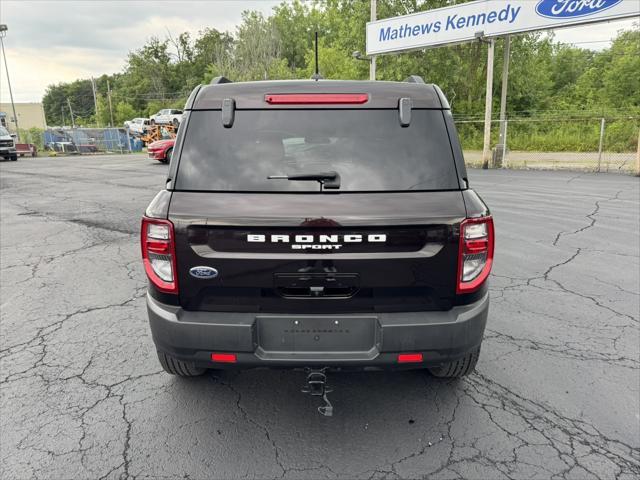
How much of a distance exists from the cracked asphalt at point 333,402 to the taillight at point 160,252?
94 centimetres

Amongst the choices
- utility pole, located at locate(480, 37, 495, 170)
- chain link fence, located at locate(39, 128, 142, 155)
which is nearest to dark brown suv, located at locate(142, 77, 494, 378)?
utility pole, located at locate(480, 37, 495, 170)

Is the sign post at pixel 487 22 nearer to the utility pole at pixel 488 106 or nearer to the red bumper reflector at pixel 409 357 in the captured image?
the utility pole at pixel 488 106

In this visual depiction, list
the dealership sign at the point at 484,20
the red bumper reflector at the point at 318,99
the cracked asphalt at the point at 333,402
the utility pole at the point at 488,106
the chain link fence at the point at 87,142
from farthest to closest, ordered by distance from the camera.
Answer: the chain link fence at the point at 87,142
the utility pole at the point at 488,106
the dealership sign at the point at 484,20
the red bumper reflector at the point at 318,99
the cracked asphalt at the point at 333,402

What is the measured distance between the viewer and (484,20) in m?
16.6

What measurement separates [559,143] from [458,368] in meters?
24.5

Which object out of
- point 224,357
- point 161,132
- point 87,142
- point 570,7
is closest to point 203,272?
point 224,357

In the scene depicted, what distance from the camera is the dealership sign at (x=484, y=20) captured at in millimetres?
14039

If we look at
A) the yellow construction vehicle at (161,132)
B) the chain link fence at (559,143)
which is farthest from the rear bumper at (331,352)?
the yellow construction vehicle at (161,132)

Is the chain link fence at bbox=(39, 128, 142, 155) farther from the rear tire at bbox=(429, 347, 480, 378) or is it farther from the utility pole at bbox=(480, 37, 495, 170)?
the rear tire at bbox=(429, 347, 480, 378)

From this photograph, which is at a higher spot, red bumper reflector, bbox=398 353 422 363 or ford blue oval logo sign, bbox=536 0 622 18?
ford blue oval logo sign, bbox=536 0 622 18

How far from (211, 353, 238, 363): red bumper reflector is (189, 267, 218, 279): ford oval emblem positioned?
16.4 inches

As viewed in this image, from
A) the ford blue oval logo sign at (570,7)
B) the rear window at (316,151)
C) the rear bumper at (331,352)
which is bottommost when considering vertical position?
the rear bumper at (331,352)

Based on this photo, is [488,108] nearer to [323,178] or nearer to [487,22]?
[487,22]

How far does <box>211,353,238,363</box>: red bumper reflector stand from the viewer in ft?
7.75
